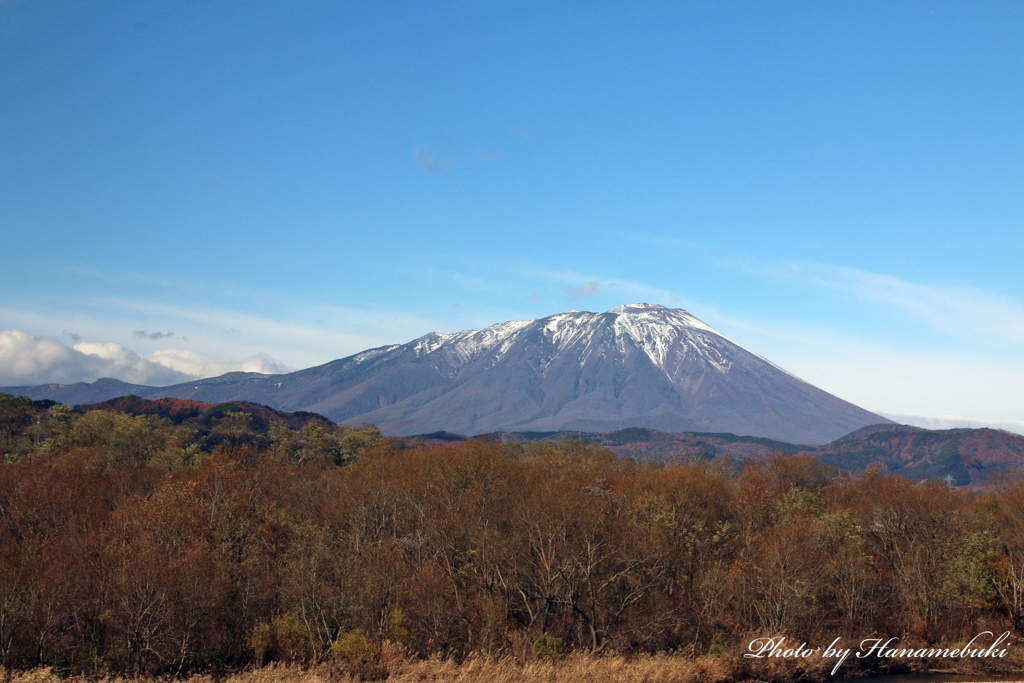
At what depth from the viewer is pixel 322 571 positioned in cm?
3662

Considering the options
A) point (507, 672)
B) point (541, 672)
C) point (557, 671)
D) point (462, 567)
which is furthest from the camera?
point (462, 567)

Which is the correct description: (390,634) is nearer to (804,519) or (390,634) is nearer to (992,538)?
(804,519)

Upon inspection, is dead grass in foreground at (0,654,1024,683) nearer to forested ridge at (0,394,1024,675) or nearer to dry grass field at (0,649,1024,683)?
dry grass field at (0,649,1024,683)

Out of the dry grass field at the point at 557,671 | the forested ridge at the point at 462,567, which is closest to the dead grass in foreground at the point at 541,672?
the dry grass field at the point at 557,671

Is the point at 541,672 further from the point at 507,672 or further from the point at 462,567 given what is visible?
the point at 462,567

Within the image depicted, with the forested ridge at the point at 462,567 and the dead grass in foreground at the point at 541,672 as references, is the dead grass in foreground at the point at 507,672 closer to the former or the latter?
the dead grass in foreground at the point at 541,672

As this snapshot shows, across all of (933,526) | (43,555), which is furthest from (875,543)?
(43,555)

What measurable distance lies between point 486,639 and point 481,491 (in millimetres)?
9355

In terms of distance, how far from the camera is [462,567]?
39.5 m

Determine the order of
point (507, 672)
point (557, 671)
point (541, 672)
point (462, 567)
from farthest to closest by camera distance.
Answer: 1. point (462, 567)
2. point (557, 671)
3. point (541, 672)
4. point (507, 672)

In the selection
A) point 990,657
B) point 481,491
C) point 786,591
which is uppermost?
point 481,491

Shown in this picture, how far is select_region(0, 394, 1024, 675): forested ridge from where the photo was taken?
102 ft

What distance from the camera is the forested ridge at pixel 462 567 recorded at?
30953 millimetres

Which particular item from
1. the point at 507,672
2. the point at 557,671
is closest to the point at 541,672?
the point at 557,671
